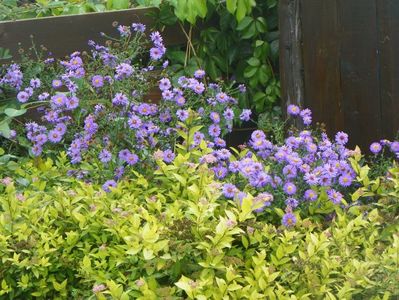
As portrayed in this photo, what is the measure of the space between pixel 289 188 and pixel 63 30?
73.6 inches

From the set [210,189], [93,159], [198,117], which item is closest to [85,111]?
[93,159]

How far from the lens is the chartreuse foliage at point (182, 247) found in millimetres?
2496

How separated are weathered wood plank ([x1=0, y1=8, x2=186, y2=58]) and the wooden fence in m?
0.96

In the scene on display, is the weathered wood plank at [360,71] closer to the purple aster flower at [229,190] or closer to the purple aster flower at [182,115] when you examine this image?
the purple aster flower at [182,115]

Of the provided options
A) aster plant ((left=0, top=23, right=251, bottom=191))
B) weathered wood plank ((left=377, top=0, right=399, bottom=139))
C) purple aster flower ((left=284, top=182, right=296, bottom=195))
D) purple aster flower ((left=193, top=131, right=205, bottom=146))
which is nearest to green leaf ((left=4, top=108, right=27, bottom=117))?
aster plant ((left=0, top=23, right=251, bottom=191))

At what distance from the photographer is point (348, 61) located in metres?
3.97

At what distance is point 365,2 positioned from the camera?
3.89 meters

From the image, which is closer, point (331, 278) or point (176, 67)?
point (331, 278)

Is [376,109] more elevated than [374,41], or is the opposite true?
[374,41]

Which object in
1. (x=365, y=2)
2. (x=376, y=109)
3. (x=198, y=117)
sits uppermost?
(x=365, y=2)

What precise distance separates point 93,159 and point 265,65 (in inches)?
54.5

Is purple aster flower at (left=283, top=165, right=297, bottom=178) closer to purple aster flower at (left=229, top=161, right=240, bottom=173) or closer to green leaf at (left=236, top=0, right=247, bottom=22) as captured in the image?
purple aster flower at (left=229, top=161, right=240, bottom=173)

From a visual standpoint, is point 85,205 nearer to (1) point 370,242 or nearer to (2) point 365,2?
(1) point 370,242

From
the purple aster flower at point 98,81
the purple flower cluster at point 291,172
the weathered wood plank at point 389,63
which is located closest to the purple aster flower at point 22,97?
the purple aster flower at point 98,81
